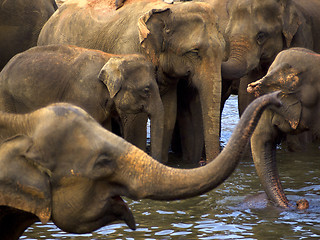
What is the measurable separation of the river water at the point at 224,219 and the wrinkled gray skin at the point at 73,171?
5.85ft

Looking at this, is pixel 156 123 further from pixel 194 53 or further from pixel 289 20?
pixel 289 20

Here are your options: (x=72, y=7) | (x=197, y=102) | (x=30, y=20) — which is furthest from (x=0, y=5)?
(x=197, y=102)

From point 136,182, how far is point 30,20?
7.47 m

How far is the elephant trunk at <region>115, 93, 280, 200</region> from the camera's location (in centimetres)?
340

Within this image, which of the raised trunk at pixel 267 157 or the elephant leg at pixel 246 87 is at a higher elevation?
the elephant leg at pixel 246 87

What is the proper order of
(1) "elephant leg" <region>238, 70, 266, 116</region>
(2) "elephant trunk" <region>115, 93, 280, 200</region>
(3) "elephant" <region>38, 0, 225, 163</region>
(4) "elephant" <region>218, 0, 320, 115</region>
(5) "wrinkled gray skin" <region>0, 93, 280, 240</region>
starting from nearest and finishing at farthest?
(2) "elephant trunk" <region>115, 93, 280, 200</region> → (5) "wrinkled gray skin" <region>0, 93, 280, 240</region> → (3) "elephant" <region>38, 0, 225, 163</region> → (4) "elephant" <region>218, 0, 320, 115</region> → (1) "elephant leg" <region>238, 70, 266, 116</region>

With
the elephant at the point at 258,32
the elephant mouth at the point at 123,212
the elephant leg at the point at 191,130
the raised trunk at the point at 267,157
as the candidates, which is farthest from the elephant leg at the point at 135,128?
the elephant mouth at the point at 123,212

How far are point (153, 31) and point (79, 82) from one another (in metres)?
1.23

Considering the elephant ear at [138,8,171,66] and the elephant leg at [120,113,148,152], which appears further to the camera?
the elephant ear at [138,8,171,66]

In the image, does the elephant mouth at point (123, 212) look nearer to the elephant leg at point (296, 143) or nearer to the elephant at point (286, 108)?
the elephant at point (286, 108)

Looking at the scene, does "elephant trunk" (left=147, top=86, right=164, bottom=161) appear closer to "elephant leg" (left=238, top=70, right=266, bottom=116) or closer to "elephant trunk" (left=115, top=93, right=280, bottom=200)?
"elephant leg" (left=238, top=70, right=266, bottom=116)

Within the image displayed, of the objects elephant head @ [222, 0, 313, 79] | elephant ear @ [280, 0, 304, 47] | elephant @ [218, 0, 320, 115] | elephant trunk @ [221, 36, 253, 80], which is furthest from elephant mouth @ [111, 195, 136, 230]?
elephant ear @ [280, 0, 304, 47]

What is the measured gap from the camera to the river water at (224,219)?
18.0ft

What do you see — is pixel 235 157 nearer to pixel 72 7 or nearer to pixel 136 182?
pixel 136 182
